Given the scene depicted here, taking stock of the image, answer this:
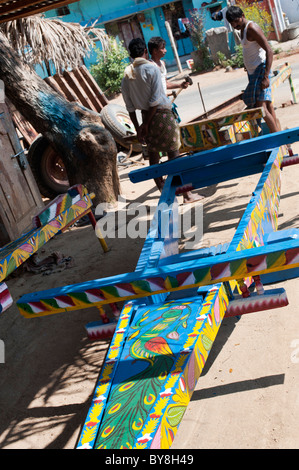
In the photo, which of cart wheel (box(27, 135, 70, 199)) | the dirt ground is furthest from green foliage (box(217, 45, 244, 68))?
the dirt ground

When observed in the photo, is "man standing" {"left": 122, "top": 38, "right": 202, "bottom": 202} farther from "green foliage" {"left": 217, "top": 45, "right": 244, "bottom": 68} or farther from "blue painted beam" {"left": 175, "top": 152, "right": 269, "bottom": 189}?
"green foliage" {"left": 217, "top": 45, "right": 244, "bottom": 68}

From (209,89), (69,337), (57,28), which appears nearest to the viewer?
(69,337)

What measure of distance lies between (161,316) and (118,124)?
7505 mm

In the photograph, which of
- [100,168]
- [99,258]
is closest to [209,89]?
[100,168]

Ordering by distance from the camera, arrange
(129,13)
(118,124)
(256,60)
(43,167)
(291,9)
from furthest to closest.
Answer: (129,13) < (291,9) < (118,124) < (43,167) < (256,60)

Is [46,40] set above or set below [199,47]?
above

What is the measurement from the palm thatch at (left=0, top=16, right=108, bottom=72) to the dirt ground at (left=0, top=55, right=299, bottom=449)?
6423 millimetres

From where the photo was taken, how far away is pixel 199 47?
21516 mm

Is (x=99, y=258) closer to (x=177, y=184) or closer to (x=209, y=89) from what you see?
(x=177, y=184)

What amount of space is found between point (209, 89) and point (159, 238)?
13716 millimetres

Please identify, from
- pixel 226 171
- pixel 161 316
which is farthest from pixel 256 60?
pixel 161 316

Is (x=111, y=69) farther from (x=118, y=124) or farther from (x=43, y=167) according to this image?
(x=43, y=167)

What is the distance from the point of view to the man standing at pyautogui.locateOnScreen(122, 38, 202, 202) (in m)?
5.86

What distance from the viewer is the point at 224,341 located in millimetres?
3535
